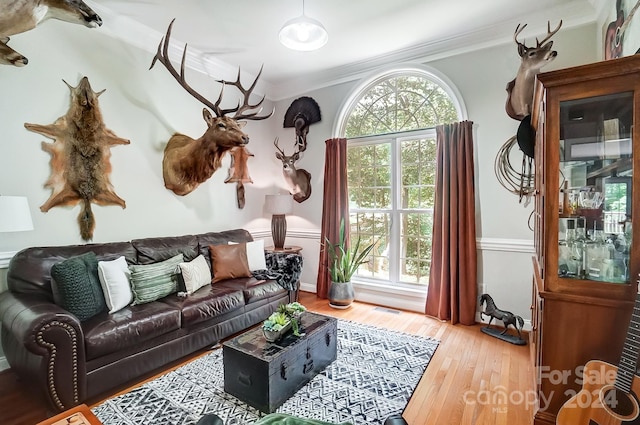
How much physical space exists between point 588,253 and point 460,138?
1.97 m

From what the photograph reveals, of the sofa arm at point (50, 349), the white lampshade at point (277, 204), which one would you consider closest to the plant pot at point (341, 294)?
the white lampshade at point (277, 204)

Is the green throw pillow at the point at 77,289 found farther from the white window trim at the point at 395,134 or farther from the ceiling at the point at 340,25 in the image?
the white window trim at the point at 395,134

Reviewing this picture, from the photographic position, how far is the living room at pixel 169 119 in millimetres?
2549

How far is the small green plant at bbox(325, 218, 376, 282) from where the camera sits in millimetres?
3943

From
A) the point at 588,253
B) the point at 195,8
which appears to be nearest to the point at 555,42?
the point at 588,253

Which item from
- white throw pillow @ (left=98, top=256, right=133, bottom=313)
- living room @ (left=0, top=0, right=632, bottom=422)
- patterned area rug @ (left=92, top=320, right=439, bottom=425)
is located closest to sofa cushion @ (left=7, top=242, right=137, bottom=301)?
living room @ (left=0, top=0, right=632, bottom=422)

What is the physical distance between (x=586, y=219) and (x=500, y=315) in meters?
1.60

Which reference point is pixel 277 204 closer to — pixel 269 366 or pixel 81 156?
pixel 81 156

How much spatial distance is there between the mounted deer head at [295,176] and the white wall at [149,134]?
0.89 m

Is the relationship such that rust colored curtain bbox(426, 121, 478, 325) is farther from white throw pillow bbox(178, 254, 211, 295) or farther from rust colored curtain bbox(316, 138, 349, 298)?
white throw pillow bbox(178, 254, 211, 295)

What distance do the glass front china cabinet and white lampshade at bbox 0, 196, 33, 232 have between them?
3378mm

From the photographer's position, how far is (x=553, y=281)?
1.72 meters

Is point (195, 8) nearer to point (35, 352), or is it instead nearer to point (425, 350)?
point (35, 352)

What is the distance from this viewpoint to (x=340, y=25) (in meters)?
3.17
